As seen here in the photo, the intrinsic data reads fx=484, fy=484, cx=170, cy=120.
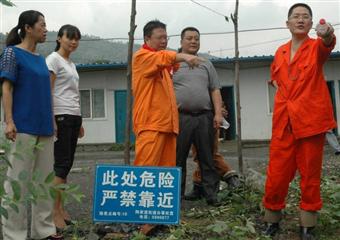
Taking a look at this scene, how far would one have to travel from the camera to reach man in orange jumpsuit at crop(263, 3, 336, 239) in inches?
139

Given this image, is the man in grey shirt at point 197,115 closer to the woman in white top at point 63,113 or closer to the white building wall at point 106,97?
the woman in white top at point 63,113

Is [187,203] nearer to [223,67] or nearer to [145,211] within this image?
[145,211]

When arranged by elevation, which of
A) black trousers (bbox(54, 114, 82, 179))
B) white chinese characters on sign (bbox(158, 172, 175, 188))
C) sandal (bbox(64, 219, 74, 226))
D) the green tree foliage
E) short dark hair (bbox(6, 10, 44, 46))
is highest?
short dark hair (bbox(6, 10, 44, 46))

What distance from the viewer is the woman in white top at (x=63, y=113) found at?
156 inches

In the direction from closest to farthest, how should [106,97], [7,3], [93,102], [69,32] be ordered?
[7,3], [69,32], [106,97], [93,102]

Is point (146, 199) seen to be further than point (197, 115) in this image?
No

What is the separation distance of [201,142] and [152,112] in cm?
98

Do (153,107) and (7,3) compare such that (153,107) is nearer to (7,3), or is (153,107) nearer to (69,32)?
(69,32)

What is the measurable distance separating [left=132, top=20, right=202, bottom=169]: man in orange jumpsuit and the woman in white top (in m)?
0.54

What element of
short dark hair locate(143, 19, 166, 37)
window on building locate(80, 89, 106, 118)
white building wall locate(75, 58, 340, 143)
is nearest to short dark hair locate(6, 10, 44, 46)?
short dark hair locate(143, 19, 166, 37)

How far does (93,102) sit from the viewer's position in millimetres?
17516

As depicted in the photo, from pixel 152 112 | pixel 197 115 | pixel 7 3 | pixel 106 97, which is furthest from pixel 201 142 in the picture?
pixel 106 97

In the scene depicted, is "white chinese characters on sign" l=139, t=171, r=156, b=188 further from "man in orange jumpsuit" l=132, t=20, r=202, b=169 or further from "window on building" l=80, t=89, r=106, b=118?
"window on building" l=80, t=89, r=106, b=118

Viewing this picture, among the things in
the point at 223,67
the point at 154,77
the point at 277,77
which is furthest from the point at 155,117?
the point at 223,67
